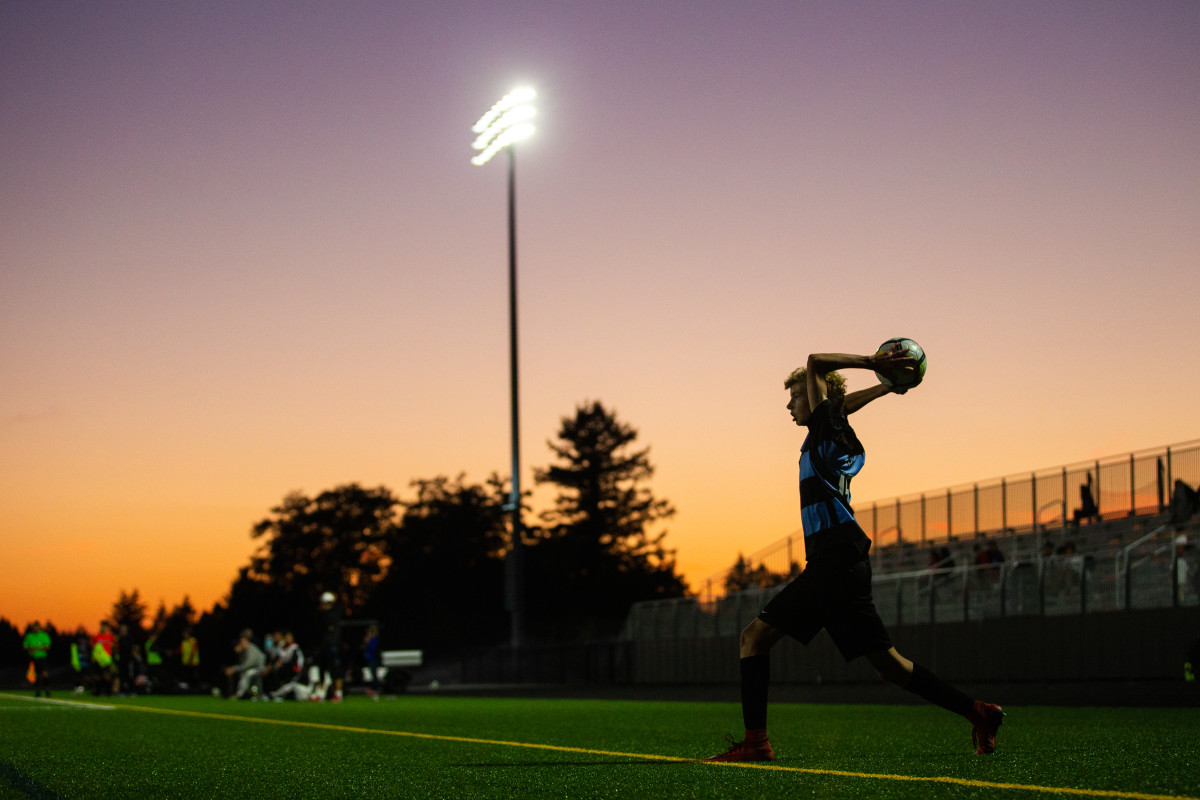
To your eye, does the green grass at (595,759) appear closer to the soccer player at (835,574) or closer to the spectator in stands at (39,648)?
the soccer player at (835,574)

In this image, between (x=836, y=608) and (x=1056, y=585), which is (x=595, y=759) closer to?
(x=836, y=608)

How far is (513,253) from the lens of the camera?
33375 millimetres

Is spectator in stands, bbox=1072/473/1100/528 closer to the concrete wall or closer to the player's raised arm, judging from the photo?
the concrete wall

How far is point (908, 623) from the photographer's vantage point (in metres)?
26.5

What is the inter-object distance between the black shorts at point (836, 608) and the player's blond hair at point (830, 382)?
0.89 meters

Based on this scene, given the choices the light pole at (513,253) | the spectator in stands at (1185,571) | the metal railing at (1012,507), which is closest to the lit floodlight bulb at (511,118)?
the light pole at (513,253)

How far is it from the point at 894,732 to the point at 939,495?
74.1 ft

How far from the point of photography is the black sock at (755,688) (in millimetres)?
7074

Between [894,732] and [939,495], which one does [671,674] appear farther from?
[894,732]

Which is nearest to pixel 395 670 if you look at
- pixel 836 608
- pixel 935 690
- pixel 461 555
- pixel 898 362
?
pixel 935 690

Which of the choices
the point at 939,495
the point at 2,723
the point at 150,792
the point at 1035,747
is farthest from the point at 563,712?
the point at 939,495

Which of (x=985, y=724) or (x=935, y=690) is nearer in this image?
(x=935, y=690)

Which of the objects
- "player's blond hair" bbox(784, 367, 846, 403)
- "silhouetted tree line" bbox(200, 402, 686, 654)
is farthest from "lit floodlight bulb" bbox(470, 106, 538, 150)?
"silhouetted tree line" bbox(200, 402, 686, 654)

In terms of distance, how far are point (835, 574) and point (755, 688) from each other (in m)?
0.82
